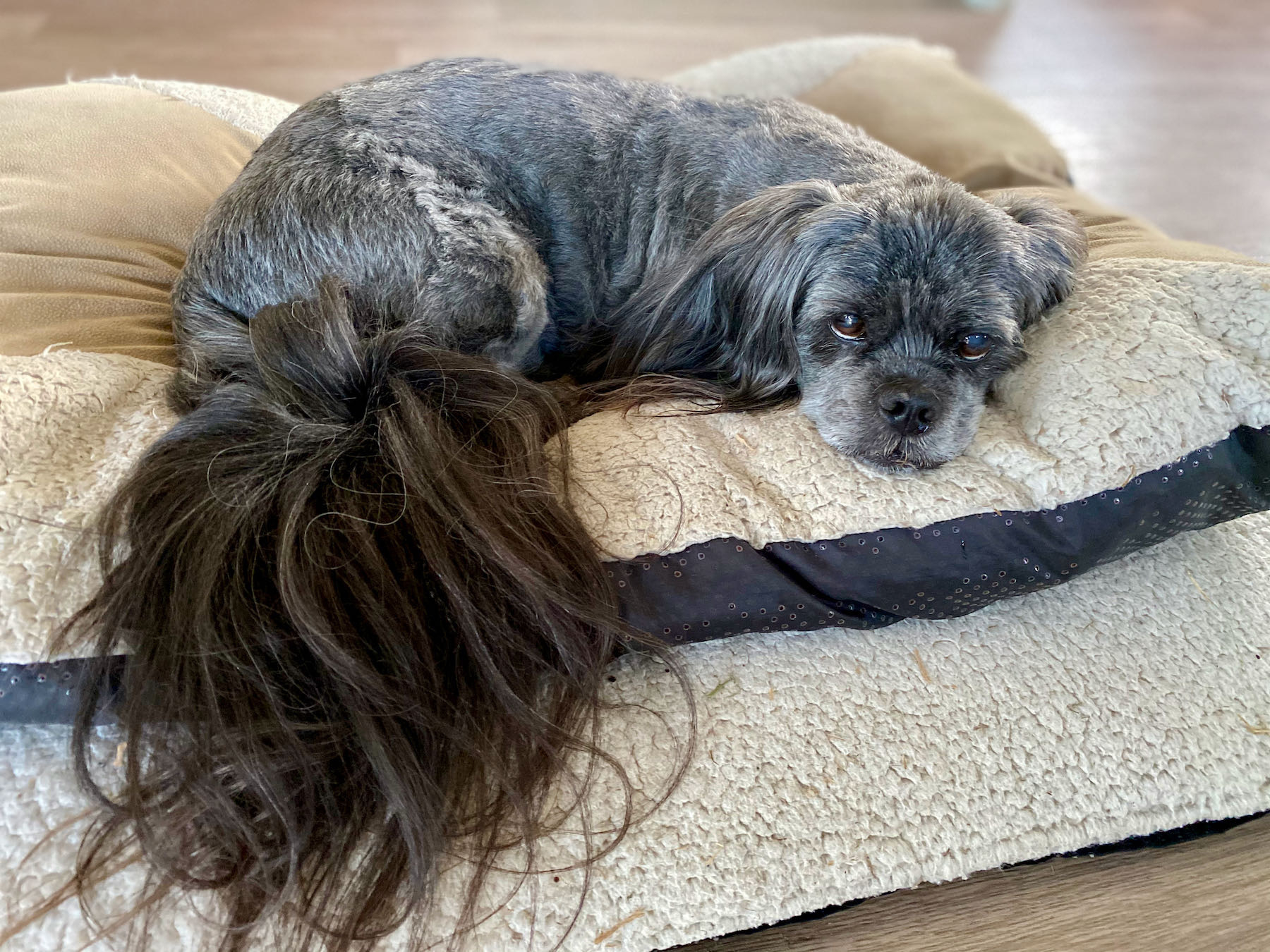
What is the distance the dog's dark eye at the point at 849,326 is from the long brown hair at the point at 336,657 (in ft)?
1.65

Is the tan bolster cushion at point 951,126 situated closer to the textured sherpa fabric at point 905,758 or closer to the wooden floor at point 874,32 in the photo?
the textured sherpa fabric at point 905,758

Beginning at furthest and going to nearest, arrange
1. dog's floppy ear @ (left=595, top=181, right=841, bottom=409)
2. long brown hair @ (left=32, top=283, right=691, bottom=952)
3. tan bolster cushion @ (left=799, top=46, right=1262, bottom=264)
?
1. tan bolster cushion @ (left=799, top=46, right=1262, bottom=264)
2. dog's floppy ear @ (left=595, top=181, right=841, bottom=409)
3. long brown hair @ (left=32, top=283, right=691, bottom=952)

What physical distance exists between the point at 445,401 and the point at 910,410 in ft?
2.12

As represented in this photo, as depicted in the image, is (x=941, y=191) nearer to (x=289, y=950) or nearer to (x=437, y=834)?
(x=437, y=834)

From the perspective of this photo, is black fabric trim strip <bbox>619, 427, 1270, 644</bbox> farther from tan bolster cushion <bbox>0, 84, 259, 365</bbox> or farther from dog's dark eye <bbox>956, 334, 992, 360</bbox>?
tan bolster cushion <bbox>0, 84, 259, 365</bbox>

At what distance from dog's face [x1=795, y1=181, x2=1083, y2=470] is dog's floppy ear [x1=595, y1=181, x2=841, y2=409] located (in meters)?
0.05

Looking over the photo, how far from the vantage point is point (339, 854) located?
96 centimetres

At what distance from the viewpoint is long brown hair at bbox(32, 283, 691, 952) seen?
3.09 ft

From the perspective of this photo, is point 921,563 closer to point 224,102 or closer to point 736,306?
point 736,306

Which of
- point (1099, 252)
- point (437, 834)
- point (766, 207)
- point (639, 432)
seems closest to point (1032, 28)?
point (1099, 252)

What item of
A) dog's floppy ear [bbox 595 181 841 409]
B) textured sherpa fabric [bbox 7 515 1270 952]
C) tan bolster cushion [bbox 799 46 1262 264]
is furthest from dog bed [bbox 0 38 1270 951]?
tan bolster cushion [bbox 799 46 1262 264]

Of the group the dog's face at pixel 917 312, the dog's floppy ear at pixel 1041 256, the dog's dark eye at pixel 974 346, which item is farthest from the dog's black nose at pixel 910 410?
the dog's floppy ear at pixel 1041 256

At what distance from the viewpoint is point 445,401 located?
1.22 meters

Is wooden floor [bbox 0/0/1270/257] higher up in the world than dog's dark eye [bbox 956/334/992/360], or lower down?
lower down
